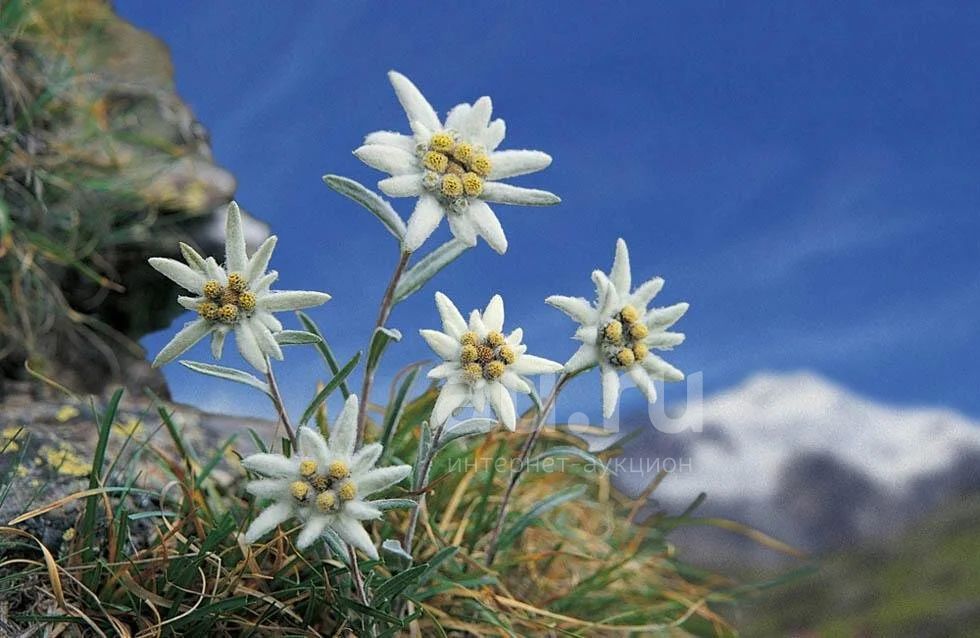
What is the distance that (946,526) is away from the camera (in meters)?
6.60

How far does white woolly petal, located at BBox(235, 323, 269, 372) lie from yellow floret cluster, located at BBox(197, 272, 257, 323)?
0.09 ft

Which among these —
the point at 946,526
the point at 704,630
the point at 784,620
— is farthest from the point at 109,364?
the point at 946,526

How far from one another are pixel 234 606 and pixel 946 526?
594 cm

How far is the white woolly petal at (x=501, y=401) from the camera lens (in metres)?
1.91

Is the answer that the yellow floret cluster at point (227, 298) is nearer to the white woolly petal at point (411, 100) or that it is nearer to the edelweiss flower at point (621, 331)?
the white woolly petal at point (411, 100)

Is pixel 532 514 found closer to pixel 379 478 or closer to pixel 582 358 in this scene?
pixel 582 358

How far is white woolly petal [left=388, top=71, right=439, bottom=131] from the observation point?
2.03 m

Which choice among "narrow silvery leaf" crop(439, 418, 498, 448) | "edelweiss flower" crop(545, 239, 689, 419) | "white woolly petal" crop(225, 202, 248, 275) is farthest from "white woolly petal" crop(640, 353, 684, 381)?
"white woolly petal" crop(225, 202, 248, 275)

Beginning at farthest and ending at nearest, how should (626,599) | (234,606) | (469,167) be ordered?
(626,599) → (234,606) → (469,167)

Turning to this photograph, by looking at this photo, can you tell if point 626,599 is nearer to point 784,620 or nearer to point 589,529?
point 589,529

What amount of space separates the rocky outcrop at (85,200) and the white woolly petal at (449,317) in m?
2.75

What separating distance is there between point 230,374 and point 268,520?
15.2 inches

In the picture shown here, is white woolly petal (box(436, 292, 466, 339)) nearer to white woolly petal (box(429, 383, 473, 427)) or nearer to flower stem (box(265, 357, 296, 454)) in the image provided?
white woolly petal (box(429, 383, 473, 427))

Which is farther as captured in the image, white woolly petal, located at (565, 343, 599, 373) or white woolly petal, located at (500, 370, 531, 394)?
white woolly petal, located at (565, 343, 599, 373)
